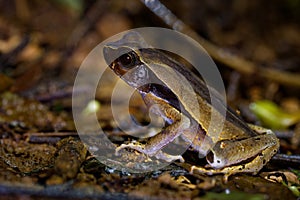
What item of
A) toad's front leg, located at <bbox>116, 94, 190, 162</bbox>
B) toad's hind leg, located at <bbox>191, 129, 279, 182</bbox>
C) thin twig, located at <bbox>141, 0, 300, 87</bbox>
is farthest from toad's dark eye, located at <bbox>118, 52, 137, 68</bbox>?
thin twig, located at <bbox>141, 0, 300, 87</bbox>

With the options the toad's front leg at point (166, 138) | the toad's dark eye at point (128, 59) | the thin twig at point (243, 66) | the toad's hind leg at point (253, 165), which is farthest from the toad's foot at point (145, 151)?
the thin twig at point (243, 66)

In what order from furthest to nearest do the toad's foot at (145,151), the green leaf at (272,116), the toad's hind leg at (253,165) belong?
the green leaf at (272,116), the toad's foot at (145,151), the toad's hind leg at (253,165)

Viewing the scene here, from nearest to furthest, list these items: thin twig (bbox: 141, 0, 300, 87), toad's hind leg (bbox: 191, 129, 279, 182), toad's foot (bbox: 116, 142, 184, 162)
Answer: toad's hind leg (bbox: 191, 129, 279, 182), toad's foot (bbox: 116, 142, 184, 162), thin twig (bbox: 141, 0, 300, 87)

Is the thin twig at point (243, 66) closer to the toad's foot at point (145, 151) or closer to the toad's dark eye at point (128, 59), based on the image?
the toad's dark eye at point (128, 59)

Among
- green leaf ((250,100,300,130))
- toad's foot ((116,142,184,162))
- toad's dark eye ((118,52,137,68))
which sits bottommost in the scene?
toad's foot ((116,142,184,162))

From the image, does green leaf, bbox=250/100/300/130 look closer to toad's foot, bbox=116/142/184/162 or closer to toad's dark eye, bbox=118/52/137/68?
→ toad's foot, bbox=116/142/184/162

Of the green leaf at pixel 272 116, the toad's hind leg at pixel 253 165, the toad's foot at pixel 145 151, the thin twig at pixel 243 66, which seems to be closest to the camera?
the toad's hind leg at pixel 253 165

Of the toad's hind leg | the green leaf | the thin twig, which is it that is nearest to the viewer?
the toad's hind leg

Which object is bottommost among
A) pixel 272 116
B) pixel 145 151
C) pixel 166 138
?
pixel 145 151

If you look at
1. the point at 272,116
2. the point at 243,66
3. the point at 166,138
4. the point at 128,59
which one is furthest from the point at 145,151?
the point at 243,66

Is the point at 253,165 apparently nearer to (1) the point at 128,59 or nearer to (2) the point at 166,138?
(2) the point at 166,138
